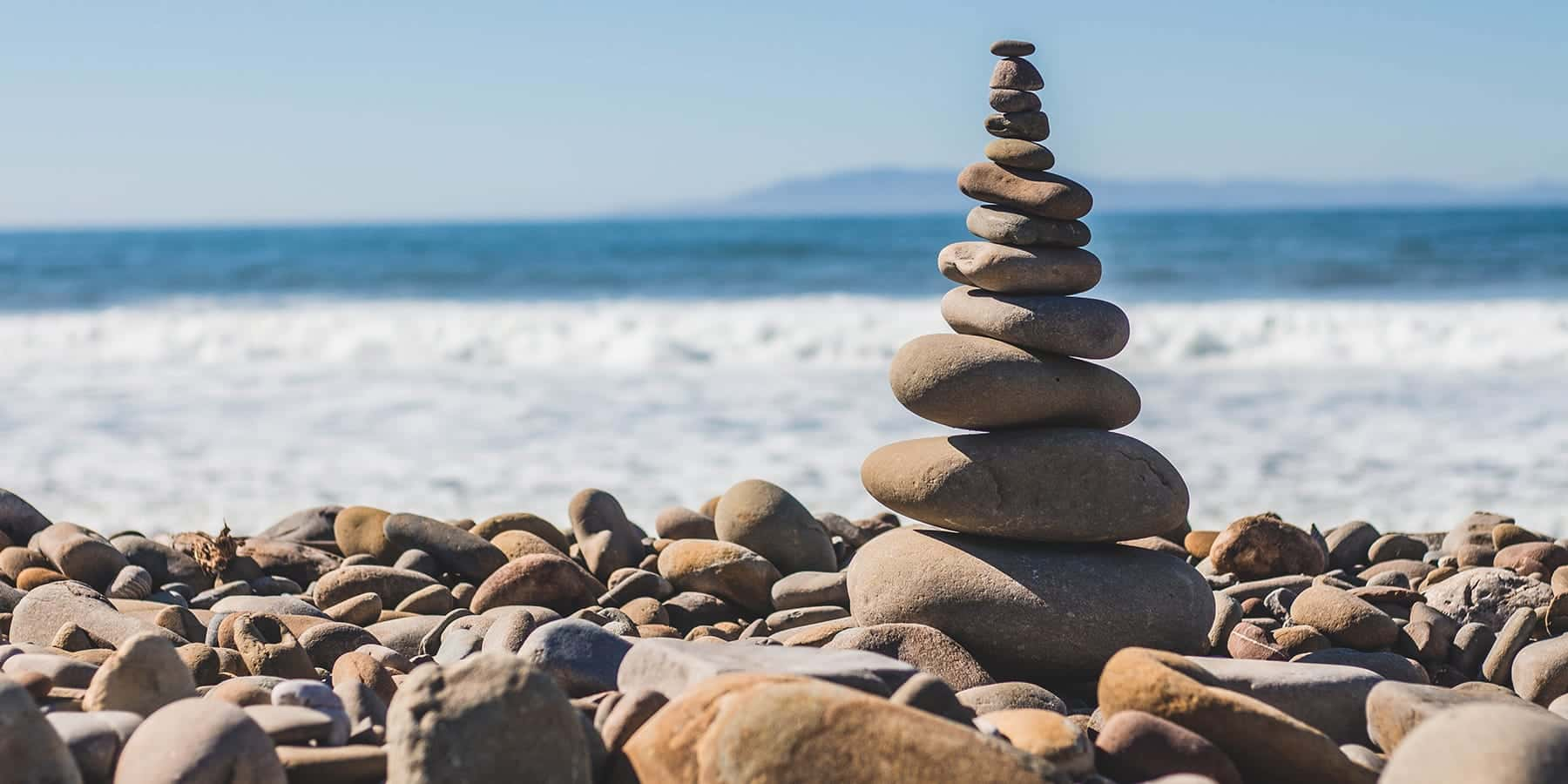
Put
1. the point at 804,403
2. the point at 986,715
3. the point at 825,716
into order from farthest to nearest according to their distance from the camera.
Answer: the point at 804,403 < the point at 986,715 < the point at 825,716

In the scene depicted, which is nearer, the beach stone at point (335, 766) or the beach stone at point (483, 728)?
the beach stone at point (483, 728)

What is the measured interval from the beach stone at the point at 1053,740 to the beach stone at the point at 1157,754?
5cm

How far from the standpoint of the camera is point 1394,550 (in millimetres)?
5945

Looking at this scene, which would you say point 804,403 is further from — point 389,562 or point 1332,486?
point 389,562

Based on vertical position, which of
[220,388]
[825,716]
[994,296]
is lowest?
[220,388]

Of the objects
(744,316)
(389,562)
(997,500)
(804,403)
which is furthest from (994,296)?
(744,316)

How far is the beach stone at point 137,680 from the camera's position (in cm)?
305

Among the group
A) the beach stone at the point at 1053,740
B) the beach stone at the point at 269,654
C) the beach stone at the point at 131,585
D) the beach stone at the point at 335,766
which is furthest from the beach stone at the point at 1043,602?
the beach stone at the point at 131,585

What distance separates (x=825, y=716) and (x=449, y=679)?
0.71 m

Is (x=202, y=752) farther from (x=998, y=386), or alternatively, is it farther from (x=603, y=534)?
(x=603, y=534)

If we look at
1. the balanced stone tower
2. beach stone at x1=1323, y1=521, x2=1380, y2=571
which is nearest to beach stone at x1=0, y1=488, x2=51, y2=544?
the balanced stone tower

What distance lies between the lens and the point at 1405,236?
38.6 meters

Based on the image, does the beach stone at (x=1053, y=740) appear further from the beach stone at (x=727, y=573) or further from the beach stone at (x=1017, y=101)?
the beach stone at (x=727, y=573)

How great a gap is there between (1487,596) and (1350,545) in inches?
42.5
